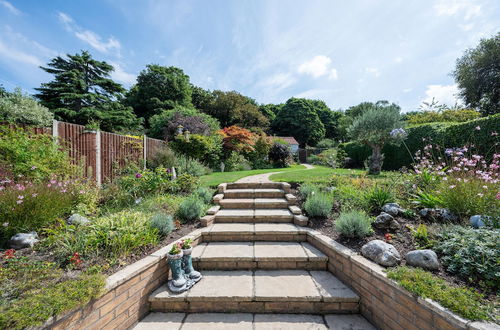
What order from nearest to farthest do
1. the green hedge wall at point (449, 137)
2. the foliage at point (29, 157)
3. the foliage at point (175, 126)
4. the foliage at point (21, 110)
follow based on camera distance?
1. the foliage at point (29, 157)
2. the green hedge wall at point (449, 137)
3. the foliage at point (21, 110)
4. the foliage at point (175, 126)

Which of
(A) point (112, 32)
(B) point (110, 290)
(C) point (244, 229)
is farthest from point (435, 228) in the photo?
(A) point (112, 32)

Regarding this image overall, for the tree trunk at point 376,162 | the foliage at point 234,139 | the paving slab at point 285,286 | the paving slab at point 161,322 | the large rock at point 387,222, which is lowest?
the paving slab at point 161,322

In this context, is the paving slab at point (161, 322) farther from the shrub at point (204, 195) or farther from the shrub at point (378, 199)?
the shrub at point (378, 199)

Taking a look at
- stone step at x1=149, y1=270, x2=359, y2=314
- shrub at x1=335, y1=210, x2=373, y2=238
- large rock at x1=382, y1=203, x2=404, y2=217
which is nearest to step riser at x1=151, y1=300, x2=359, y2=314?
stone step at x1=149, y1=270, x2=359, y2=314

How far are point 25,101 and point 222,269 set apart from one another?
360 inches

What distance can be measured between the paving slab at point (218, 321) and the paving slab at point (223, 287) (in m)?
0.14

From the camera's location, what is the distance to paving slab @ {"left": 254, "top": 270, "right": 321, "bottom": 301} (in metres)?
1.93

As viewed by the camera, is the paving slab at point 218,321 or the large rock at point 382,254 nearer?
the paving slab at point 218,321

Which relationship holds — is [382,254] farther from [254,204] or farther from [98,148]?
[98,148]

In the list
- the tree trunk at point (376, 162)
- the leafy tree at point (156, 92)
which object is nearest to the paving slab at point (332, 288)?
the tree trunk at point (376, 162)

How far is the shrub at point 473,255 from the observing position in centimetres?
159

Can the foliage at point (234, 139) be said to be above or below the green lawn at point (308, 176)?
above

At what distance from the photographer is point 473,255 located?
1.75 m

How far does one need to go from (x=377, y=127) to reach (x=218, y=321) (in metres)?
8.76
